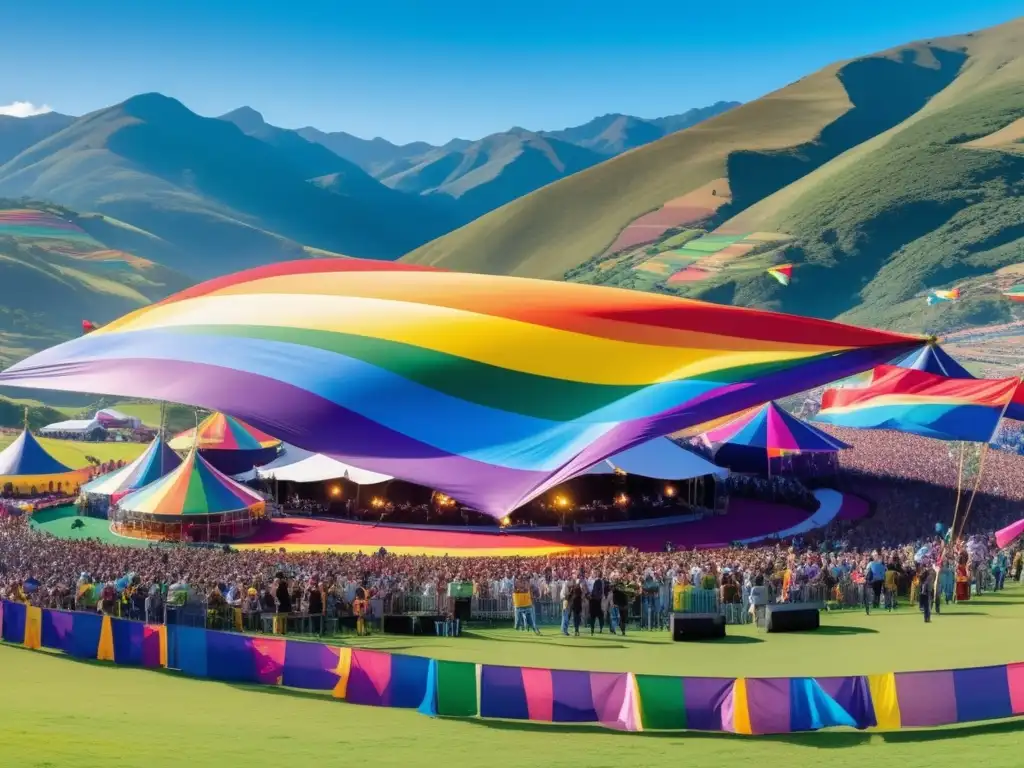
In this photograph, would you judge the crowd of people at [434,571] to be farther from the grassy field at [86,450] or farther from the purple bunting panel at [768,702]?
the grassy field at [86,450]

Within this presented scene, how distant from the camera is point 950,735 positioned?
37.4ft

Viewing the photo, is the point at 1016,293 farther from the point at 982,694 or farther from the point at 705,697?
the point at 705,697

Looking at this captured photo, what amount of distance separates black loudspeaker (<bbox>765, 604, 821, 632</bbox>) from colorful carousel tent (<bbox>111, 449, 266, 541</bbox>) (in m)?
20.0

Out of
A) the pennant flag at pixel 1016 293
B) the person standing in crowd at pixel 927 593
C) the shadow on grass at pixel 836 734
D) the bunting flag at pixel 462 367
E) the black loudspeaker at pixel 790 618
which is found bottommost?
the shadow on grass at pixel 836 734

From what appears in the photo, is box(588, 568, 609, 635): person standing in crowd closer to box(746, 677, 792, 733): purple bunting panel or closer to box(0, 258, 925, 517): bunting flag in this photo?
box(0, 258, 925, 517): bunting flag

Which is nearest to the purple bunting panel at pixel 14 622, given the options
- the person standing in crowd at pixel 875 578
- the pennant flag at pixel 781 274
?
the person standing in crowd at pixel 875 578

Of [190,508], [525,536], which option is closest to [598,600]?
[525,536]

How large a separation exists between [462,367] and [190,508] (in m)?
23.7

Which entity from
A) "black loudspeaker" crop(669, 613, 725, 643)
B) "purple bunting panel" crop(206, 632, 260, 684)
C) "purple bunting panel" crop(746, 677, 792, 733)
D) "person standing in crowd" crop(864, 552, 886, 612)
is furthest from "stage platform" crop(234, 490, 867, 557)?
"purple bunting panel" crop(746, 677, 792, 733)

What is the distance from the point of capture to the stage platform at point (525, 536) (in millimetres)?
32281

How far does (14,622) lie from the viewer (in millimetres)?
17000

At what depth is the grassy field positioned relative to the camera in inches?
2480

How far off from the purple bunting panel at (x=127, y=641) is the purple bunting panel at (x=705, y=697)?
7808mm

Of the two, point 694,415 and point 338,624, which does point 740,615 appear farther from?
point 694,415
